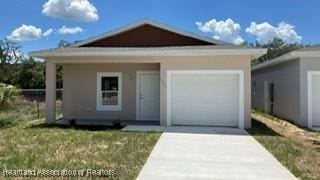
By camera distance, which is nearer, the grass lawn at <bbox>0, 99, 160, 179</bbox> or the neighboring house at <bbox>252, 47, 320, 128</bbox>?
the grass lawn at <bbox>0, 99, 160, 179</bbox>

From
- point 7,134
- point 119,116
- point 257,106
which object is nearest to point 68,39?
point 257,106

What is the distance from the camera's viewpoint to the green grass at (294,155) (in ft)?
24.5

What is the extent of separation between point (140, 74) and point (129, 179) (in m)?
11.1

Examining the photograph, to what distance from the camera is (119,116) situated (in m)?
17.7

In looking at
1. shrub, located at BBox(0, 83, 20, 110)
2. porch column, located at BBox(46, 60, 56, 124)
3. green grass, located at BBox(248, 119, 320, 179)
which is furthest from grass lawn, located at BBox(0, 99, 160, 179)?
shrub, located at BBox(0, 83, 20, 110)

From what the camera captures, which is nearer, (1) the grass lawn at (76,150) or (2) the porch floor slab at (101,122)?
(1) the grass lawn at (76,150)

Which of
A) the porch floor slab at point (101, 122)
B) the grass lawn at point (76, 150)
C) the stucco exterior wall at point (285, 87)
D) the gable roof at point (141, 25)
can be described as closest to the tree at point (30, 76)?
the gable roof at point (141, 25)

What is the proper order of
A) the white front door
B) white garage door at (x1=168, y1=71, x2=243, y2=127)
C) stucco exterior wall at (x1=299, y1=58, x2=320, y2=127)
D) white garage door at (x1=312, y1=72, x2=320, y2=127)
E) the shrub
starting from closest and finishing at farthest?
white garage door at (x1=168, y1=71, x2=243, y2=127) → stucco exterior wall at (x1=299, y1=58, x2=320, y2=127) → white garage door at (x1=312, y1=72, x2=320, y2=127) → the shrub → the white front door

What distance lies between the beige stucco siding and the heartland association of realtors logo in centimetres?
1032

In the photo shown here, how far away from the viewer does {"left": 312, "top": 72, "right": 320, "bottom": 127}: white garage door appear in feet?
51.2

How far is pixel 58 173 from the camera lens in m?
7.09

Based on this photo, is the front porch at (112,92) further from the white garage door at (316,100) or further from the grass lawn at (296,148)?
the white garage door at (316,100)

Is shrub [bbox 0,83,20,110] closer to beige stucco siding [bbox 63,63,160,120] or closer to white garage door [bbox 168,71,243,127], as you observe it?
beige stucco siding [bbox 63,63,160,120]

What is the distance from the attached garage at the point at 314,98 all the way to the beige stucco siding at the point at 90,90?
6.67m
